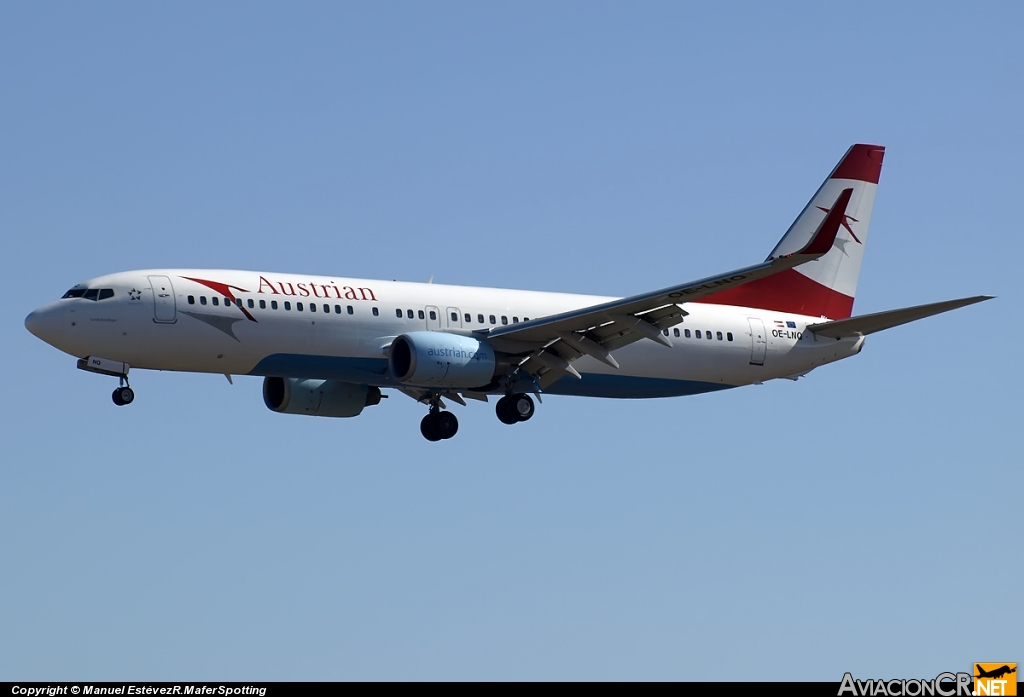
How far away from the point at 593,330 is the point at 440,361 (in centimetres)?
450

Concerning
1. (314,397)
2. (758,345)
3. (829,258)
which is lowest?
(314,397)

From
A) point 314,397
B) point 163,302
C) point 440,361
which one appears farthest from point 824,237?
point 163,302

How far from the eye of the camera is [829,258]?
5466cm

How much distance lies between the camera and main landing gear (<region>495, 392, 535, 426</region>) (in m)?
47.4

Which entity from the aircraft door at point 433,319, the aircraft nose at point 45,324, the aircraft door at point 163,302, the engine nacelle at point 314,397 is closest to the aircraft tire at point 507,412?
the aircraft door at point 433,319

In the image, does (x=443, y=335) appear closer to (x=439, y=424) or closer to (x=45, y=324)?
(x=439, y=424)

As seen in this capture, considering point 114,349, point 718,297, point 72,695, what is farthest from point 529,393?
point 72,695

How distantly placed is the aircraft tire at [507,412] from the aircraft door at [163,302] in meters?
9.87

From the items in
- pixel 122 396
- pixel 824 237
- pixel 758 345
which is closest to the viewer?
pixel 824 237

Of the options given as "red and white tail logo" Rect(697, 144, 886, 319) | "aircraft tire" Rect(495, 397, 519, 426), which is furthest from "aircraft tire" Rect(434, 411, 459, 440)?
"red and white tail logo" Rect(697, 144, 886, 319)

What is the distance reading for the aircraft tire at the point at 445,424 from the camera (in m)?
49.4

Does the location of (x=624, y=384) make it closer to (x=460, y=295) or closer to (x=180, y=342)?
(x=460, y=295)

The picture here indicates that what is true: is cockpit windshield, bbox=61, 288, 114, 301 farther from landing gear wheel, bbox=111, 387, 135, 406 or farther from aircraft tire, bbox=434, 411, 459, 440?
aircraft tire, bbox=434, 411, 459, 440

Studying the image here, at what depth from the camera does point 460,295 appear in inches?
1861
